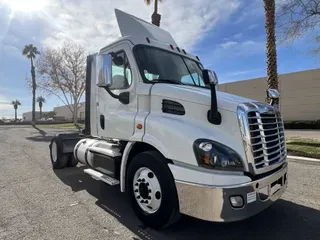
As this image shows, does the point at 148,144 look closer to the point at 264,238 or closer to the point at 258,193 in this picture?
the point at 258,193

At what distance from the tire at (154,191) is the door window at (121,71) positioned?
4.14ft

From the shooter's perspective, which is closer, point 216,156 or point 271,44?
point 216,156

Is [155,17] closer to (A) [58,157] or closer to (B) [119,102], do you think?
(A) [58,157]

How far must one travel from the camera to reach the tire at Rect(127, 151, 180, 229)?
325cm

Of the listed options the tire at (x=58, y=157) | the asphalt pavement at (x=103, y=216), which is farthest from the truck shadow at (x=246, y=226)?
the tire at (x=58, y=157)

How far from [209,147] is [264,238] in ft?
4.60

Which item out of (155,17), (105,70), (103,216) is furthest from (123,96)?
(155,17)

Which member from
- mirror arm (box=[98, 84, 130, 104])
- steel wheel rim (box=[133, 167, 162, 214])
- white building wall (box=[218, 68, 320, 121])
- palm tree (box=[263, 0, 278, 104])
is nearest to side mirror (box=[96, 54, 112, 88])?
mirror arm (box=[98, 84, 130, 104])

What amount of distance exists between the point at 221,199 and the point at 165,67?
2324 millimetres

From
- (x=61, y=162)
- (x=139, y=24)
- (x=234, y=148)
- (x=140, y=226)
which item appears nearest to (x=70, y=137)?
(x=61, y=162)

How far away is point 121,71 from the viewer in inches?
171

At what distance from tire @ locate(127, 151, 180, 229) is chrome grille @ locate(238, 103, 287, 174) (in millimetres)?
1022

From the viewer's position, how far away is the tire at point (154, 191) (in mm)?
3250

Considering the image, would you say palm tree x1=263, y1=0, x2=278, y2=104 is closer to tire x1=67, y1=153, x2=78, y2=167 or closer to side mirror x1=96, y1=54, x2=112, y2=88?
tire x1=67, y1=153, x2=78, y2=167
